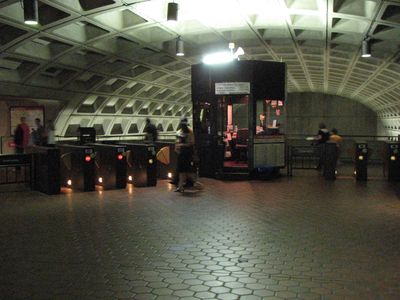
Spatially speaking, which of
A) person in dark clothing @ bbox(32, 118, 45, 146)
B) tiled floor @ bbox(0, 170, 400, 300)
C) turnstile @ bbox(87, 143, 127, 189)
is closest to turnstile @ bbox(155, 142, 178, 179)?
turnstile @ bbox(87, 143, 127, 189)

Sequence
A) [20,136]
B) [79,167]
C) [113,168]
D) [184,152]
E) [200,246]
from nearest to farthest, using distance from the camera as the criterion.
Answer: [200,246]
[184,152]
[79,167]
[113,168]
[20,136]

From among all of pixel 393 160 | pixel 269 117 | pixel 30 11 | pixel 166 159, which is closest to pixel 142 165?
pixel 166 159

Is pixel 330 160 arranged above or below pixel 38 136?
below

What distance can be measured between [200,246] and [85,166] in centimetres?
682

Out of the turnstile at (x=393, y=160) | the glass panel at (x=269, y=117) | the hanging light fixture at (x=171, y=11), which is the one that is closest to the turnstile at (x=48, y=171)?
the hanging light fixture at (x=171, y=11)

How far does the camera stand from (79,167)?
13055 mm

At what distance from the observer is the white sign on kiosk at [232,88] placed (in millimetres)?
15340

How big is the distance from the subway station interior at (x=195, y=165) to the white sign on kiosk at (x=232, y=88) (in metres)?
0.05

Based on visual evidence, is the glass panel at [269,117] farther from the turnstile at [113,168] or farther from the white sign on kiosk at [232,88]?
the turnstile at [113,168]

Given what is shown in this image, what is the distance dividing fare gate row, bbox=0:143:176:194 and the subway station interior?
0.04 metres

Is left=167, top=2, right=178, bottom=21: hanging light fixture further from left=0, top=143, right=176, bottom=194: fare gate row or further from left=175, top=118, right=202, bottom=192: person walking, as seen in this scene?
left=0, top=143, right=176, bottom=194: fare gate row

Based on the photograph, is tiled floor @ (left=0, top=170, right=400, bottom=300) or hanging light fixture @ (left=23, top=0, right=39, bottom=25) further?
hanging light fixture @ (left=23, top=0, right=39, bottom=25)

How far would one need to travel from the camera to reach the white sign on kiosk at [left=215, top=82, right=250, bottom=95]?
15340 millimetres

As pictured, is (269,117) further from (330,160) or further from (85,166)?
(85,166)
